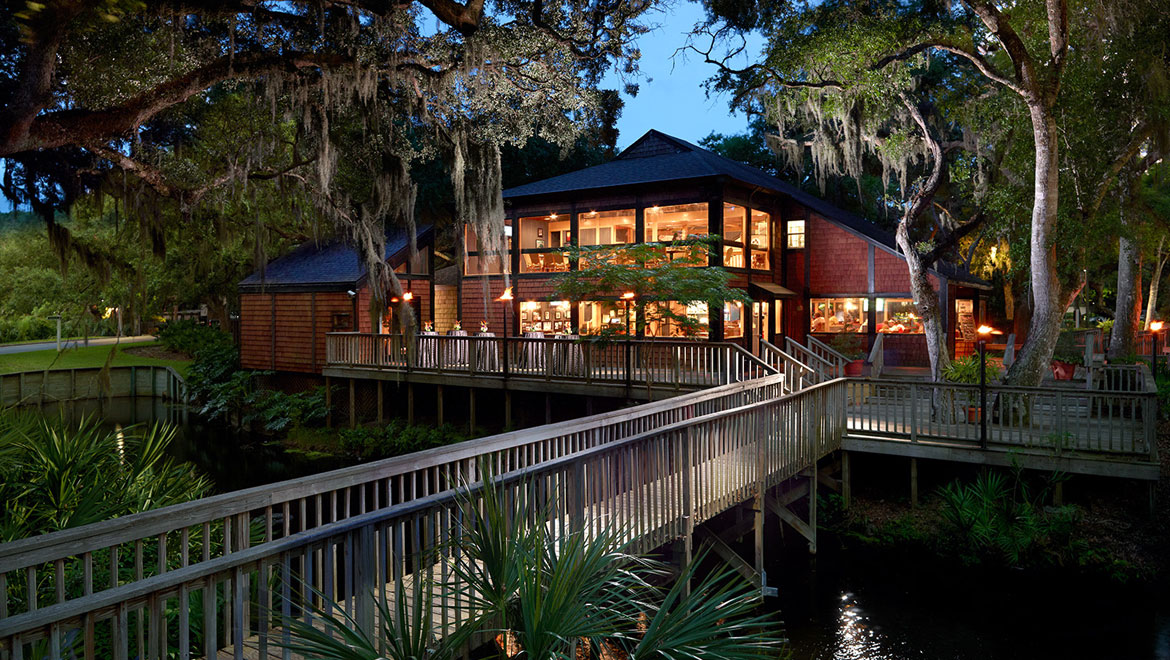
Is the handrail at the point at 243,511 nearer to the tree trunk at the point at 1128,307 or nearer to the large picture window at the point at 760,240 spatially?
the large picture window at the point at 760,240

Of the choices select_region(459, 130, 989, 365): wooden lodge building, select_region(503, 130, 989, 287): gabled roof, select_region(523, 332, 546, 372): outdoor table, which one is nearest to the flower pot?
select_region(459, 130, 989, 365): wooden lodge building

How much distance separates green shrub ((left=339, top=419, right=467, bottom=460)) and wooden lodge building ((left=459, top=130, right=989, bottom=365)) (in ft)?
13.9

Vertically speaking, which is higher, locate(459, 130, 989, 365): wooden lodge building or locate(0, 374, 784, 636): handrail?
locate(459, 130, 989, 365): wooden lodge building

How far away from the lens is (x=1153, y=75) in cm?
1224

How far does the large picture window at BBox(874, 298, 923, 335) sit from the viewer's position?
1988 cm

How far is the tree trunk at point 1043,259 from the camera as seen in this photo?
38.4 feet

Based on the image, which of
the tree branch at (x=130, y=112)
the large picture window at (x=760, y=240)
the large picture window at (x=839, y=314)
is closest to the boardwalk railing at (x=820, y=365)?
the large picture window at (x=839, y=314)

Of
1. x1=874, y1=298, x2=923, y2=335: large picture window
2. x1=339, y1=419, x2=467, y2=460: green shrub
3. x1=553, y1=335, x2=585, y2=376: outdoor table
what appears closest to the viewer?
x1=553, y1=335, x2=585, y2=376: outdoor table

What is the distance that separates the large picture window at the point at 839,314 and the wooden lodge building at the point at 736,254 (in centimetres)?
3

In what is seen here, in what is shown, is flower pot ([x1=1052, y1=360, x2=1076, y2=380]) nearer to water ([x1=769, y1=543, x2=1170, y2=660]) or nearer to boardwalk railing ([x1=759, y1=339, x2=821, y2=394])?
boardwalk railing ([x1=759, y1=339, x2=821, y2=394])

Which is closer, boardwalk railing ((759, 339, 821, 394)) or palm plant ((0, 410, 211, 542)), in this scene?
palm plant ((0, 410, 211, 542))

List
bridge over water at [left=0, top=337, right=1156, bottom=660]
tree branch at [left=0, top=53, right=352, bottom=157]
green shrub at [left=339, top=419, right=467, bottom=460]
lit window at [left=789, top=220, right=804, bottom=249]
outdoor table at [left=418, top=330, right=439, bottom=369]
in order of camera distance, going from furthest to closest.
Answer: lit window at [left=789, top=220, right=804, bottom=249]
outdoor table at [left=418, top=330, right=439, bottom=369]
green shrub at [left=339, top=419, right=467, bottom=460]
tree branch at [left=0, top=53, right=352, bottom=157]
bridge over water at [left=0, top=337, right=1156, bottom=660]

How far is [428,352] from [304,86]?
8.01 meters

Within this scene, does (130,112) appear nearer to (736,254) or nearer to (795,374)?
(795,374)
